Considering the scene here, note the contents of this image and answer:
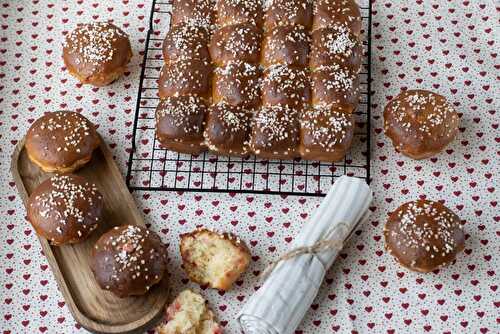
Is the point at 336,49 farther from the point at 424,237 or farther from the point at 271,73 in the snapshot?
the point at 424,237

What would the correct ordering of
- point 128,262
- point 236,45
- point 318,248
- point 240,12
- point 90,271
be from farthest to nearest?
point 240,12 → point 236,45 → point 90,271 → point 318,248 → point 128,262

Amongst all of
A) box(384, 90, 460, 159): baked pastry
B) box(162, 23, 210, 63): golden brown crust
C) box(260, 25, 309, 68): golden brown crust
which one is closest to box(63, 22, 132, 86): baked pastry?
box(162, 23, 210, 63): golden brown crust

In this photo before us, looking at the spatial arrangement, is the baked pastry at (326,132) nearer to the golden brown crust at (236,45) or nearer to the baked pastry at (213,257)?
the golden brown crust at (236,45)

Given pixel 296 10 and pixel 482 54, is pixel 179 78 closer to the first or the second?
pixel 296 10

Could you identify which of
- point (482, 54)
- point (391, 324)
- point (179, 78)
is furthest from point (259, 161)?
point (482, 54)

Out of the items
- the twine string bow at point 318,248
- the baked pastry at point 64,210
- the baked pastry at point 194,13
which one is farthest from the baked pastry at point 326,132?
the baked pastry at point 64,210

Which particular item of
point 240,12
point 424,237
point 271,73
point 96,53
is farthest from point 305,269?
point 96,53
